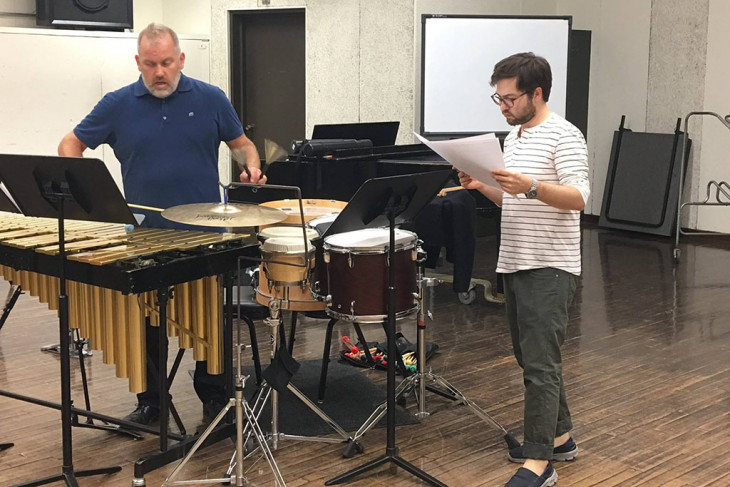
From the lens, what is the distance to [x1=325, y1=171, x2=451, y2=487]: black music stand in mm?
3242

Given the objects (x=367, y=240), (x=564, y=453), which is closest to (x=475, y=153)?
(x=367, y=240)

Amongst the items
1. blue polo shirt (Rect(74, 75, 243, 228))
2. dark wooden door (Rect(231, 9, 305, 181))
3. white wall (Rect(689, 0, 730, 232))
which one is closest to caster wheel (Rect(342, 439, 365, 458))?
blue polo shirt (Rect(74, 75, 243, 228))

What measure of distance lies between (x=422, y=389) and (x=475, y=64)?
3850 millimetres

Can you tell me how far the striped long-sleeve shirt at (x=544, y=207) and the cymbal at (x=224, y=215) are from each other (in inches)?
31.8

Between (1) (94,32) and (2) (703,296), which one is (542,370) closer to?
(2) (703,296)

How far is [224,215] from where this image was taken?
3.23m

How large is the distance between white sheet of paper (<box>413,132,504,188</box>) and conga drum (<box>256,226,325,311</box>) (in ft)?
2.31

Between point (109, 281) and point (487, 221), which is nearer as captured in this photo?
point (109, 281)

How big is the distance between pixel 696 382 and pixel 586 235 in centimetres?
439

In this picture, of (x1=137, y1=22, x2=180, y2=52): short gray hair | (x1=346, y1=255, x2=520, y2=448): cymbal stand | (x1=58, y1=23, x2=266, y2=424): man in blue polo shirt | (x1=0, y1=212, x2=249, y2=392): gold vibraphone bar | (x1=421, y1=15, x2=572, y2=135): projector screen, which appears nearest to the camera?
(x1=0, y1=212, x2=249, y2=392): gold vibraphone bar

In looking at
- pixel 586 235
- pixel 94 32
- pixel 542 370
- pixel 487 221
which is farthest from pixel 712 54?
pixel 542 370

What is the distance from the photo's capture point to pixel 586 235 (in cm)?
895

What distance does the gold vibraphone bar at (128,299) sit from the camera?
3.40 m

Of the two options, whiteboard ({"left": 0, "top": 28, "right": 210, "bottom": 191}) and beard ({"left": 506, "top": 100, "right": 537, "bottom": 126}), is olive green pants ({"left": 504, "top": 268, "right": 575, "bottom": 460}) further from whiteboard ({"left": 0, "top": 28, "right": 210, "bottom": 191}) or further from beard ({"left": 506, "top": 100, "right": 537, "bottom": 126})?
whiteboard ({"left": 0, "top": 28, "right": 210, "bottom": 191})
